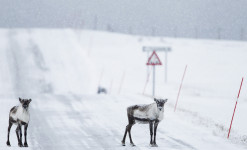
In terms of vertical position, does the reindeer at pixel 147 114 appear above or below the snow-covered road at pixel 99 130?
above

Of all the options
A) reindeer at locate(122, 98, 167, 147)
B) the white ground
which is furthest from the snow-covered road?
reindeer at locate(122, 98, 167, 147)

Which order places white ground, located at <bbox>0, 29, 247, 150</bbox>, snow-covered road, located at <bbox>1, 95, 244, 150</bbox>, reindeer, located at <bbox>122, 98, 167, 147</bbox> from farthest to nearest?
white ground, located at <bbox>0, 29, 247, 150</bbox>
snow-covered road, located at <bbox>1, 95, 244, 150</bbox>
reindeer, located at <bbox>122, 98, 167, 147</bbox>

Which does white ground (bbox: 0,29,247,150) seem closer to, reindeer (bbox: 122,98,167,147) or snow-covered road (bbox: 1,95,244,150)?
snow-covered road (bbox: 1,95,244,150)

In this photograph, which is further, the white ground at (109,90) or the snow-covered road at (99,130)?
the white ground at (109,90)

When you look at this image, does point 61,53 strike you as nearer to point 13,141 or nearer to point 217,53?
point 217,53

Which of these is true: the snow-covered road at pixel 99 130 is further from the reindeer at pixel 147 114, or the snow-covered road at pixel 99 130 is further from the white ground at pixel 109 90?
the reindeer at pixel 147 114

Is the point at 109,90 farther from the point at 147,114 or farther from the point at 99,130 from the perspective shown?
the point at 147,114

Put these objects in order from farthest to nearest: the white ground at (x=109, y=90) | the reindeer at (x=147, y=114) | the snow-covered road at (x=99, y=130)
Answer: the white ground at (x=109, y=90), the snow-covered road at (x=99, y=130), the reindeer at (x=147, y=114)

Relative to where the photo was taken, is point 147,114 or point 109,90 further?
point 109,90

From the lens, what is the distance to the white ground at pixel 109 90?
37.3ft

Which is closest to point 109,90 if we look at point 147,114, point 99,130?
point 99,130

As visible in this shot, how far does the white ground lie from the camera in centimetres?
1136

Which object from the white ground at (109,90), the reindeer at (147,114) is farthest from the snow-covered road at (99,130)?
the reindeer at (147,114)

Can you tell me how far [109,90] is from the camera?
34.2 meters
